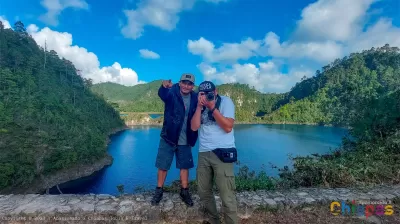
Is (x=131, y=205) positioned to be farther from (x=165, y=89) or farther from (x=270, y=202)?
(x=270, y=202)

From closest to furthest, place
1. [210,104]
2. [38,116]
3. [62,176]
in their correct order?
[210,104], [62,176], [38,116]

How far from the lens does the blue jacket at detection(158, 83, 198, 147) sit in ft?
9.15

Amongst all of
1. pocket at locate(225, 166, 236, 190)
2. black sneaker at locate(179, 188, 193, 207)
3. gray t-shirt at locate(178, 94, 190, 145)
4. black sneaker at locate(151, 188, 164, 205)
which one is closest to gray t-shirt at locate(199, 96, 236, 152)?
pocket at locate(225, 166, 236, 190)

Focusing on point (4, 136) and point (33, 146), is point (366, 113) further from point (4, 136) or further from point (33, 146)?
point (4, 136)

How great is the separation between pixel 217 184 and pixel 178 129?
0.80 meters

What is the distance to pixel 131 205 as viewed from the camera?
288cm

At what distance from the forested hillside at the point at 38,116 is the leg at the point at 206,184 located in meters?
24.5

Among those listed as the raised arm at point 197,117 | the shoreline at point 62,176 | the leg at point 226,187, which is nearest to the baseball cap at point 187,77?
the raised arm at point 197,117

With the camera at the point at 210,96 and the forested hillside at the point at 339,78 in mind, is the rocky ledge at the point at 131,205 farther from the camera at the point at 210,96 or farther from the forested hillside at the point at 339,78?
the forested hillside at the point at 339,78

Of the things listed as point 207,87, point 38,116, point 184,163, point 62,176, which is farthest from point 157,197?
point 38,116

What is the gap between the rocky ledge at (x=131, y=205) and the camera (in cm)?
270

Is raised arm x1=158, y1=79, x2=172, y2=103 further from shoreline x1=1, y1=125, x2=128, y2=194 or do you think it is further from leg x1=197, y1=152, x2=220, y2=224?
shoreline x1=1, y1=125, x2=128, y2=194

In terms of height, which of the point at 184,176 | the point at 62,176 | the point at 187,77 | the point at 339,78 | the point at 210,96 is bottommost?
the point at 62,176

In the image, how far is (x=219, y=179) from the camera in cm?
237
